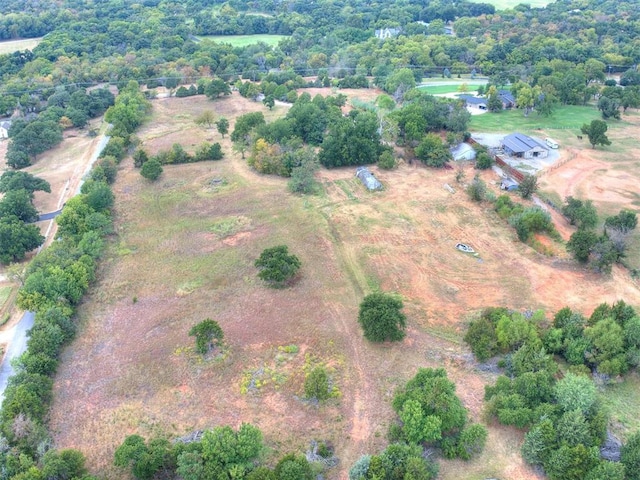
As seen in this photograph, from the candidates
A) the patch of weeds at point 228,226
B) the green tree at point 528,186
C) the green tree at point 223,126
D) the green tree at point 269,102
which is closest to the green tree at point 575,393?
the green tree at point 528,186

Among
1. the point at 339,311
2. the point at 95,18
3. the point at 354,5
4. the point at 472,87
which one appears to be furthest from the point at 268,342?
the point at 354,5

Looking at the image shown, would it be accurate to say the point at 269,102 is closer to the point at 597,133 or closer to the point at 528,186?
the point at 528,186

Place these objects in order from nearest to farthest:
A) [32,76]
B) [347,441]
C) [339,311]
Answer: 1. [347,441]
2. [339,311]
3. [32,76]

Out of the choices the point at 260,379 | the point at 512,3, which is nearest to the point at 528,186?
the point at 260,379

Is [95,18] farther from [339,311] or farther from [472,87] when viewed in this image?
[339,311]

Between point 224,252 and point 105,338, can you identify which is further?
point 224,252

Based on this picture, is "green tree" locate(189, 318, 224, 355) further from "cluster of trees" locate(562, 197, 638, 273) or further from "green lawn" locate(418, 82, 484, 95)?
"green lawn" locate(418, 82, 484, 95)
